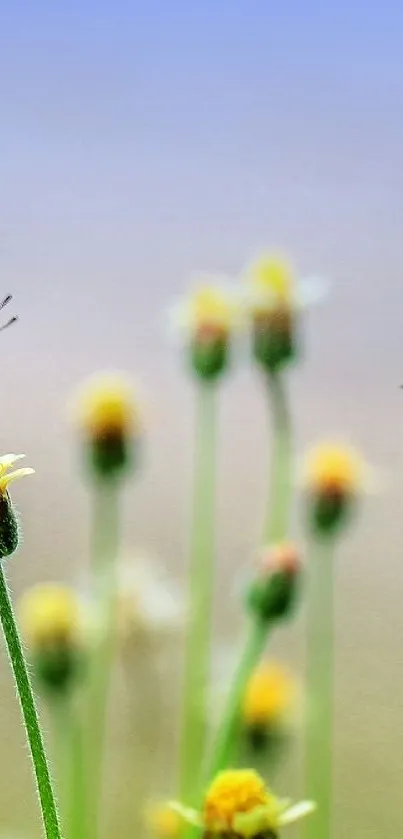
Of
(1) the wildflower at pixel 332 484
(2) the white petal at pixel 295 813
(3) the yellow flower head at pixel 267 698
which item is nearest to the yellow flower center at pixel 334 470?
(1) the wildflower at pixel 332 484

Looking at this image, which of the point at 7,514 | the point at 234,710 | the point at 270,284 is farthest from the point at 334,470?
the point at 7,514

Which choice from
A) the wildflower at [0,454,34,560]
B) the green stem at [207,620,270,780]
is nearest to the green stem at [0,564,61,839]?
the wildflower at [0,454,34,560]

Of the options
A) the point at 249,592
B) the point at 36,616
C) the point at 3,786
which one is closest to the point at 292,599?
the point at 249,592

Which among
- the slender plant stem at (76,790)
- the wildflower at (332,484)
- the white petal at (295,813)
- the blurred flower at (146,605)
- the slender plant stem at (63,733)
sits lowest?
the white petal at (295,813)

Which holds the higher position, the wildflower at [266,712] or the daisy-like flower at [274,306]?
the daisy-like flower at [274,306]

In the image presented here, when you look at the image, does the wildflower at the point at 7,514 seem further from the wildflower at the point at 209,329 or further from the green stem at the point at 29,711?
the wildflower at the point at 209,329

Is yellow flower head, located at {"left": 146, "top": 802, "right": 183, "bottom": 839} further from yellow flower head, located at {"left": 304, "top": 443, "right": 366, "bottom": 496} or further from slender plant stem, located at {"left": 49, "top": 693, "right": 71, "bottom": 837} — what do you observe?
yellow flower head, located at {"left": 304, "top": 443, "right": 366, "bottom": 496}

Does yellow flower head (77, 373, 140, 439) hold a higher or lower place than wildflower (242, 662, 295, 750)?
higher

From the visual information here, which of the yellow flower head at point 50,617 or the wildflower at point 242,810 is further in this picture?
the yellow flower head at point 50,617
